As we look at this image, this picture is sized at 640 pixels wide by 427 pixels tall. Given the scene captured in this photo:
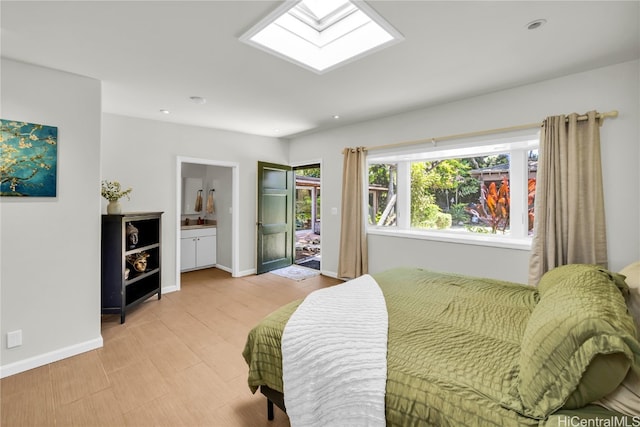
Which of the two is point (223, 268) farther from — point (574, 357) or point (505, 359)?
point (574, 357)

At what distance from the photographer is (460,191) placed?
398 cm

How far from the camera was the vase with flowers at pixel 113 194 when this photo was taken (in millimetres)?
3266

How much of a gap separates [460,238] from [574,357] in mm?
2694

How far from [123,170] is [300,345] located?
365 centimetres

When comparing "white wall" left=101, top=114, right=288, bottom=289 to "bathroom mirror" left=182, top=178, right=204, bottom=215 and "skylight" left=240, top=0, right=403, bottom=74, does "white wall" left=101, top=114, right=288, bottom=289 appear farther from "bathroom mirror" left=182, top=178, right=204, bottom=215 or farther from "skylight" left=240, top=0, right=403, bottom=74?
"skylight" left=240, top=0, right=403, bottom=74

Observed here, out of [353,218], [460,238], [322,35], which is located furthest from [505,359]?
[353,218]

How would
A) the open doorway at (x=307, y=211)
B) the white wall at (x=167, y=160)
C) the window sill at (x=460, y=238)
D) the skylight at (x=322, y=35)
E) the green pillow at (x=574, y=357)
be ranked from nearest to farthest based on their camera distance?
the green pillow at (x=574, y=357), the skylight at (x=322, y=35), the window sill at (x=460, y=238), the white wall at (x=167, y=160), the open doorway at (x=307, y=211)

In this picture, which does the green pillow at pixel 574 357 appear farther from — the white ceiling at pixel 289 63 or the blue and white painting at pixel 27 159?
the blue and white painting at pixel 27 159

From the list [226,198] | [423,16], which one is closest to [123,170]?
[226,198]

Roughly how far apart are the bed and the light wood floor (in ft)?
1.54

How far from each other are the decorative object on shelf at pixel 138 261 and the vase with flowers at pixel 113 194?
67 centimetres

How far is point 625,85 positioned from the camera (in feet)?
7.96

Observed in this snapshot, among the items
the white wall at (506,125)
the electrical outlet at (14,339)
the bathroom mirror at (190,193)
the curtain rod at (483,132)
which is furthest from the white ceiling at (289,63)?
the bathroom mirror at (190,193)

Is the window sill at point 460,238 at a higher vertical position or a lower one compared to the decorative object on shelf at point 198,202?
lower
